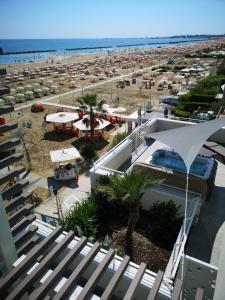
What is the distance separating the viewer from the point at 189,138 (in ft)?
28.6

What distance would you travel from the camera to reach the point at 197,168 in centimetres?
1041

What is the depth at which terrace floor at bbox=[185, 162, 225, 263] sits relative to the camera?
7.11 m

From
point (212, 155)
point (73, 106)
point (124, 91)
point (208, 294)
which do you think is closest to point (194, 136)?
point (212, 155)

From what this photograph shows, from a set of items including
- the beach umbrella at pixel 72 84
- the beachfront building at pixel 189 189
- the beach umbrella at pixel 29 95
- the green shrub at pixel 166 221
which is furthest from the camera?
the beach umbrella at pixel 72 84

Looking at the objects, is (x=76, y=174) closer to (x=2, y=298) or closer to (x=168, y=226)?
(x=168, y=226)

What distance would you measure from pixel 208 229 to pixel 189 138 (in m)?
3.15

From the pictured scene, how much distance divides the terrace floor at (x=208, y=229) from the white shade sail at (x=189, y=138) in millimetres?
2296

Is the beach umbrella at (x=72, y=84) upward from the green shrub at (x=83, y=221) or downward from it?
downward

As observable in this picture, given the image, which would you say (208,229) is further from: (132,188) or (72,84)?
(72,84)

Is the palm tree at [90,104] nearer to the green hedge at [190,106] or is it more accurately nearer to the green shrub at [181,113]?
the green shrub at [181,113]

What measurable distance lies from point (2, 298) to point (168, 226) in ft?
19.3

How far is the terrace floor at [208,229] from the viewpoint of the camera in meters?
7.11

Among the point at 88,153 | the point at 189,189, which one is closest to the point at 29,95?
the point at 88,153

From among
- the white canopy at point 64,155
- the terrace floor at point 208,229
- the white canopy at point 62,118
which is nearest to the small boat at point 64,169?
the white canopy at point 64,155
